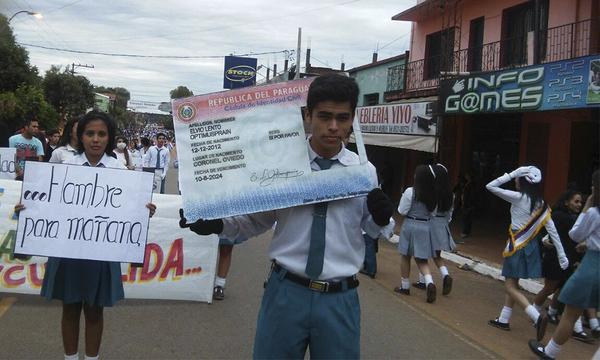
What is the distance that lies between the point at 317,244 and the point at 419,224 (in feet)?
16.1

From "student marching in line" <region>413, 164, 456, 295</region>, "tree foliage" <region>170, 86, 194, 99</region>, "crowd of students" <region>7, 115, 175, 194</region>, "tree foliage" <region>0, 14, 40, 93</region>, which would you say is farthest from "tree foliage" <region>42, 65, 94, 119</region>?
"student marching in line" <region>413, 164, 456, 295</region>

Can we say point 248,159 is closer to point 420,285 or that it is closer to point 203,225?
point 203,225

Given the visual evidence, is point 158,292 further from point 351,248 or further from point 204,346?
point 351,248

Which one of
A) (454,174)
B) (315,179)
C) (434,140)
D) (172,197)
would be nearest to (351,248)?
(315,179)

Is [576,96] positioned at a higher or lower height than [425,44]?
lower

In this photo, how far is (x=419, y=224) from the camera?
7113 mm

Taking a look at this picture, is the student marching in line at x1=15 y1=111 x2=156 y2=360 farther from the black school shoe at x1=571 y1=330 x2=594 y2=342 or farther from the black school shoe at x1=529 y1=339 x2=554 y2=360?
the black school shoe at x1=571 y1=330 x2=594 y2=342

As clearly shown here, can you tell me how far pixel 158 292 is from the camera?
5793 millimetres

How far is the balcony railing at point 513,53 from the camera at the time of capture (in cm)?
1150

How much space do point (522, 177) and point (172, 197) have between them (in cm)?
392

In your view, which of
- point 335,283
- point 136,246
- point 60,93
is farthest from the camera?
point 60,93

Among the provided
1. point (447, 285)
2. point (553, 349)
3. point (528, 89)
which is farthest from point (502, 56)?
point (553, 349)

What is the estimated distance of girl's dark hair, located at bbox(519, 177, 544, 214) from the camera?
5.83 metres

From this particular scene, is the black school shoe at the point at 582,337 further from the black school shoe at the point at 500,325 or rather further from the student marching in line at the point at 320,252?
the student marching in line at the point at 320,252
